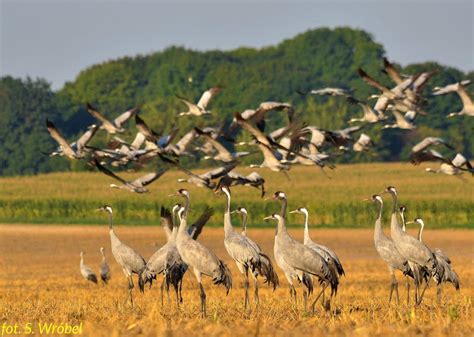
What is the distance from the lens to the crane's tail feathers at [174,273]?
19.4 m

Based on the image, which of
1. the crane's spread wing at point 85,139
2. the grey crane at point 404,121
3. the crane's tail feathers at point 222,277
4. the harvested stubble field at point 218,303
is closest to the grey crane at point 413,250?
the harvested stubble field at point 218,303

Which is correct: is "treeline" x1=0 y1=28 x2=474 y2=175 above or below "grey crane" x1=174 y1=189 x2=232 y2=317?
above

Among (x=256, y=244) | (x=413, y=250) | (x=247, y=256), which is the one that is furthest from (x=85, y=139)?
(x=413, y=250)

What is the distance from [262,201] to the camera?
47312mm

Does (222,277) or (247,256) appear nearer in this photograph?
(222,277)

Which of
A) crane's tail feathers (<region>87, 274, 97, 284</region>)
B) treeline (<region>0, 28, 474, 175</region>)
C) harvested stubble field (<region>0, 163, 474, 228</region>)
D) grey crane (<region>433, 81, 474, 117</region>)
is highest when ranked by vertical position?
treeline (<region>0, 28, 474, 175</region>)

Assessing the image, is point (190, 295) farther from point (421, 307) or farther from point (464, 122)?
point (464, 122)

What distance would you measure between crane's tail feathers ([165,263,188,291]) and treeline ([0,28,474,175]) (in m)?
57.3

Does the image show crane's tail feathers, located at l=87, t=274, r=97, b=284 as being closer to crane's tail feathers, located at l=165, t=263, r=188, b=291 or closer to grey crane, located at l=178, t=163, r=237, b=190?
grey crane, located at l=178, t=163, r=237, b=190

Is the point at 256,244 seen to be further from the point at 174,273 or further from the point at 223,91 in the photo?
the point at 223,91

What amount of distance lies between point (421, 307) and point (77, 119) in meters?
84.1

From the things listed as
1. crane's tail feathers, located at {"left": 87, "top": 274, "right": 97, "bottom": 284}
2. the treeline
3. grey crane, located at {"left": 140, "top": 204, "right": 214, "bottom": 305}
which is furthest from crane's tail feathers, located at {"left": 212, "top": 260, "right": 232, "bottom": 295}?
the treeline

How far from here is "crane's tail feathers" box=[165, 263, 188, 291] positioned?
19.4m

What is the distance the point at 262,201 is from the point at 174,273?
91.5ft
